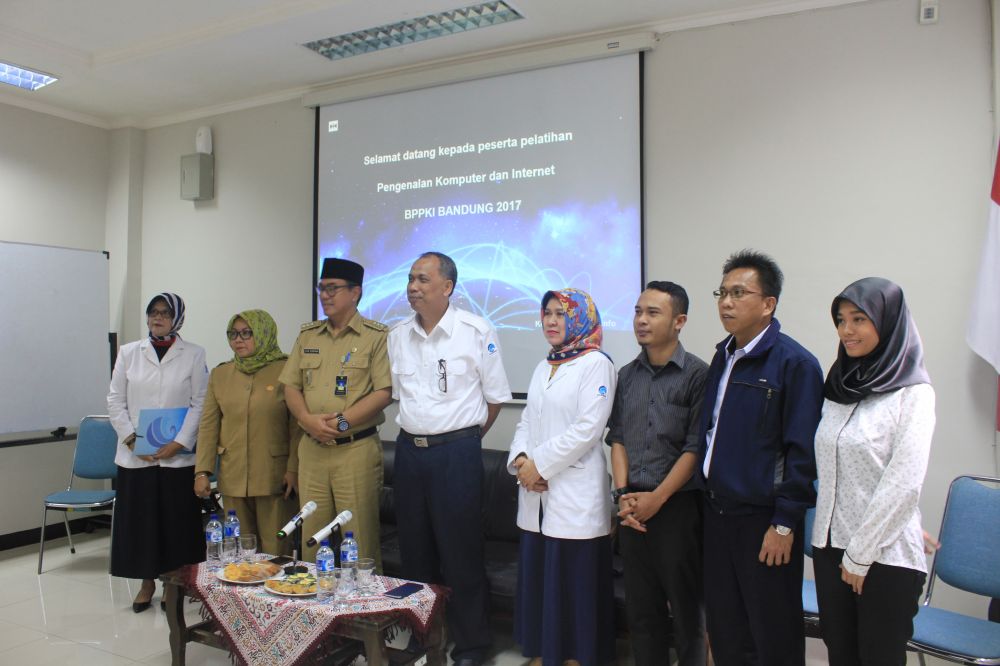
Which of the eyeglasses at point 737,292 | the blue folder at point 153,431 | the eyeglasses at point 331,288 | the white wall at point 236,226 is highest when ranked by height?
the white wall at point 236,226

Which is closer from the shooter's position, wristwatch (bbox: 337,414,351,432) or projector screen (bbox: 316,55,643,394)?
wristwatch (bbox: 337,414,351,432)

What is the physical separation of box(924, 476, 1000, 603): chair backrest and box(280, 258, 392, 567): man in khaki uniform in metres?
2.30

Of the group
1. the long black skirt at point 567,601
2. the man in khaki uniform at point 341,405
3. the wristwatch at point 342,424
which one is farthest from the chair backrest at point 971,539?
the wristwatch at point 342,424

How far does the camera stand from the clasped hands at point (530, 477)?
2.82 metres

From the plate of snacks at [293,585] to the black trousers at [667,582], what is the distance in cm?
116

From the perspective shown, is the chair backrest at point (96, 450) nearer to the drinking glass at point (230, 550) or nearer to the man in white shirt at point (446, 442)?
the drinking glass at point (230, 550)

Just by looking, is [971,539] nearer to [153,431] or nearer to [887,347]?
[887,347]

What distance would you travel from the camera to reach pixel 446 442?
10.0 feet

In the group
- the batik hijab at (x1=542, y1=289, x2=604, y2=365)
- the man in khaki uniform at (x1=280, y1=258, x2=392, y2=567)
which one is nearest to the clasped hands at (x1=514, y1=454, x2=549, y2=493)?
the batik hijab at (x1=542, y1=289, x2=604, y2=365)

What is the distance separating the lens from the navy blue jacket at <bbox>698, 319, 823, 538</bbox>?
6.97ft

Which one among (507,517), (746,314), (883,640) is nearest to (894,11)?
(746,314)

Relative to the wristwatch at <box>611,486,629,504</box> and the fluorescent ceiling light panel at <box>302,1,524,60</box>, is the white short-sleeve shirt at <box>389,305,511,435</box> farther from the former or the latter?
the fluorescent ceiling light panel at <box>302,1,524,60</box>

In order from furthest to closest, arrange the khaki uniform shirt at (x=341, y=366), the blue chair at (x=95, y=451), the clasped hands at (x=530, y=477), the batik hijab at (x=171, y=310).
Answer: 1. the blue chair at (x=95, y=451)
2. the batik hijab at (x=171, y=310)
3. the khaki uniform shirt at (x=341, y=366)
4. the clasped hands at (x=530, y=477)

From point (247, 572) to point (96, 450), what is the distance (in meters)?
2.60
